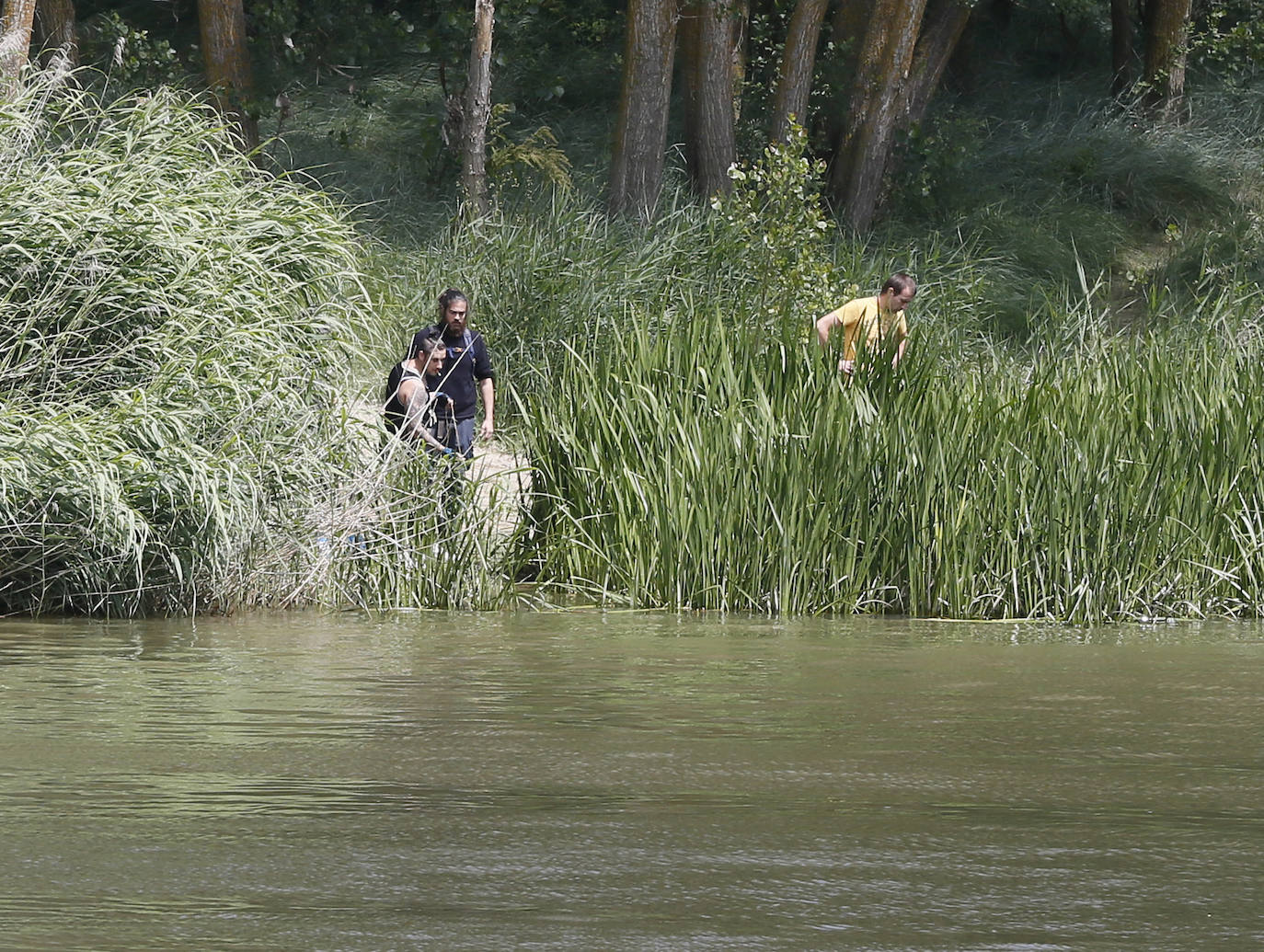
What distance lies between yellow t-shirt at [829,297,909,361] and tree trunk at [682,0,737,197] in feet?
23.5

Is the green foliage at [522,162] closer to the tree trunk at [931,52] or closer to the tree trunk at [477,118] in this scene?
the tree trunk at [477,118]

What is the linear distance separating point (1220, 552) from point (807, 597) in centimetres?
196

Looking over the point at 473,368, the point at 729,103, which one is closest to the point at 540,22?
the point at 729,103

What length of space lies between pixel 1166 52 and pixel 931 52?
3.60 meters

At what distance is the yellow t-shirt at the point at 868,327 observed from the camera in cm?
930

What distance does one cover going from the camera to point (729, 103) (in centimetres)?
1755

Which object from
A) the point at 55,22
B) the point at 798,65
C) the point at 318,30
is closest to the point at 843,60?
the point at 798,65

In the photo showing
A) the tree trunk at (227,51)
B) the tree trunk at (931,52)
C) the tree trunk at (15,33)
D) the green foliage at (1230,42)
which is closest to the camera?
the tree trunk at (15,33)

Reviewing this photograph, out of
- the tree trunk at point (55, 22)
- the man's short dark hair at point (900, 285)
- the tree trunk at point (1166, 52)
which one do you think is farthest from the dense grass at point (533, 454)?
the tree trunk at point (1166, 52)

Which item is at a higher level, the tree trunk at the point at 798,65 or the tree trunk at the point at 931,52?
the tree trunk at the point at 931,52

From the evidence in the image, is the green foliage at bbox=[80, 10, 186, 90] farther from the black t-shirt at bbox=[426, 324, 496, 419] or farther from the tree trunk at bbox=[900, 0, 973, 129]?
the black t-shirt at bbox=[426, 324, 496, 419]

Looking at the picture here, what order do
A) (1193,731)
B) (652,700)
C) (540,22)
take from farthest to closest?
1. (540,22)
2. (652,700)
3. (1193,731)

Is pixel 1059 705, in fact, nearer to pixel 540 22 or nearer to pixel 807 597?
pixel 807 597

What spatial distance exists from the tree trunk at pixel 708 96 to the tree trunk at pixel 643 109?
20.1 inches
